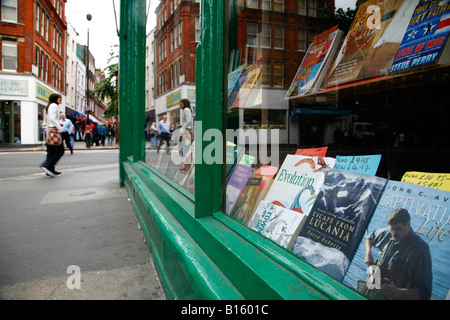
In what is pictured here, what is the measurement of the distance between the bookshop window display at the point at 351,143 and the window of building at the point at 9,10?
76.2 ft

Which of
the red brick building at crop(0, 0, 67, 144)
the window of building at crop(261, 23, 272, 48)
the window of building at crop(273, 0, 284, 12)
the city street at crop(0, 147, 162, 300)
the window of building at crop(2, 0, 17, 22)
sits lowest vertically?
the city street at crop(0, 147, 162, 300)

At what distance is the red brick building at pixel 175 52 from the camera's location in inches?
86.1

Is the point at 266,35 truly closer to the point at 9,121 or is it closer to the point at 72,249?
the point at 72,249

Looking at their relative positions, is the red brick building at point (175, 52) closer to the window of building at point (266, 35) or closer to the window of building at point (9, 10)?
the window of building at point (266, 35)

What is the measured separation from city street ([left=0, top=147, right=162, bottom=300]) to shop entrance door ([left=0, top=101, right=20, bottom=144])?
17.9 m

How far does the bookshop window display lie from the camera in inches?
33.7

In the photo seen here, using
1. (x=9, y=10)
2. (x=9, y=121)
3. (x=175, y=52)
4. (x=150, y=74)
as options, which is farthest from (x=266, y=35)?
(x=9, y=10)

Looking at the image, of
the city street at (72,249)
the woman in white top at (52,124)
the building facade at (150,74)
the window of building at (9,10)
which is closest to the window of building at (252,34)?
the city street at (72,249)

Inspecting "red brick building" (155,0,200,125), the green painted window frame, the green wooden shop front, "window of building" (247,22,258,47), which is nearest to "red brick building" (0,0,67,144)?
"red brick building" (155,0,200,125)

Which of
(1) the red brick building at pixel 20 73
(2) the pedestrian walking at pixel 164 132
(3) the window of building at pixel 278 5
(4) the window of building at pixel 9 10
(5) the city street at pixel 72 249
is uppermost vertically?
(4) the window of building at pixel 9 10

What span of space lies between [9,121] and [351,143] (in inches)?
905

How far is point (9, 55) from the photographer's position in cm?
1909

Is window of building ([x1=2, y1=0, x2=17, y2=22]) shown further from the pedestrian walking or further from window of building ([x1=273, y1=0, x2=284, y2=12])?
window of building ([x1=273, y1=0, x2=284, y2=12])
